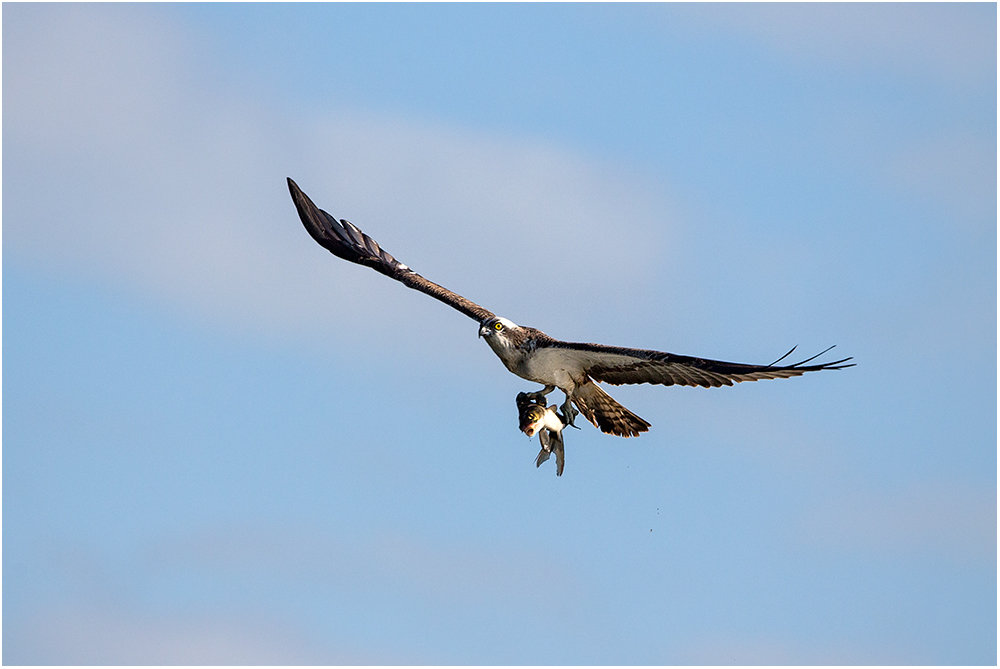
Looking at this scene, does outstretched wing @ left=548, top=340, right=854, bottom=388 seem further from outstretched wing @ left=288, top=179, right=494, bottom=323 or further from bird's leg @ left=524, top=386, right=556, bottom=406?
outstretched wing @ left=288, top=179, right=494, bottom=323

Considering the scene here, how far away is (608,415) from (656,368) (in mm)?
1759

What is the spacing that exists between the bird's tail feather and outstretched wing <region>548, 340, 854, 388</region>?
47 cm

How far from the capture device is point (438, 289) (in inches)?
1195

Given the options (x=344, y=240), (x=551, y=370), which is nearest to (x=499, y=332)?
(x=551, y=370)

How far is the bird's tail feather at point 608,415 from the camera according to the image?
90.4 feet

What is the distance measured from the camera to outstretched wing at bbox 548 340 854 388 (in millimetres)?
24812

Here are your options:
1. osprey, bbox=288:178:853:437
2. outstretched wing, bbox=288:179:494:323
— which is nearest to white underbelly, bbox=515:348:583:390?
osprey, bbox=288:178:853:437

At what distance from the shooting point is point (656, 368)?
26.3 metres

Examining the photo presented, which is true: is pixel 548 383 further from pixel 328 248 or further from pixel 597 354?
pixel 328 248

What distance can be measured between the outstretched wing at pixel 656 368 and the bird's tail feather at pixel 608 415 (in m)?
0.47

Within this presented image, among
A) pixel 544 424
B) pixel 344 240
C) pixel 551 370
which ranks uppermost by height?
pixel 344 240

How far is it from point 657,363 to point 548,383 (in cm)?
187

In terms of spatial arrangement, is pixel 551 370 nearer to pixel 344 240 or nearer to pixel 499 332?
pixel 499 332

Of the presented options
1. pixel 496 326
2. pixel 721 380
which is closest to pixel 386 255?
pixel 496 326
